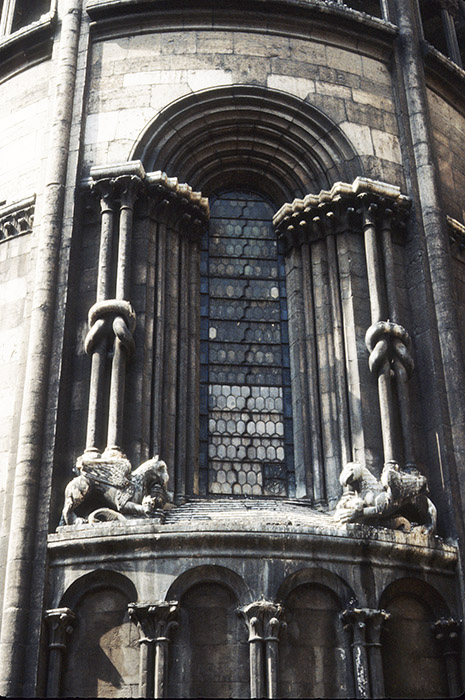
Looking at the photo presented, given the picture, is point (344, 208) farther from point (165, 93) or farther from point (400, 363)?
point (165, 93)

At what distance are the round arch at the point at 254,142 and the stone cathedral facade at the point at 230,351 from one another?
40 mm

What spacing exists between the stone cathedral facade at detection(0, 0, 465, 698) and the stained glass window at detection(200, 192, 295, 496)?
0.13ft

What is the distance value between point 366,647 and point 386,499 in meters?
2.01

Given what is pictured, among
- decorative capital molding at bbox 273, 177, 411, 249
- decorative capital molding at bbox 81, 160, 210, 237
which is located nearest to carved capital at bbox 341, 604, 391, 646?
decorative capital molding at bbox 273, 177, 411, 249

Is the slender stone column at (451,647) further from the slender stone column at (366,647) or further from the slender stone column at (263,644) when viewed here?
the slender stone column at (263,644)

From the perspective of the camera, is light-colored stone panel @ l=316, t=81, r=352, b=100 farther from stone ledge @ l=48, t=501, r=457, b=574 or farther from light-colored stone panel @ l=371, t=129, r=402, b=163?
stone ledge @ l=48, t=501, r=457, b=574

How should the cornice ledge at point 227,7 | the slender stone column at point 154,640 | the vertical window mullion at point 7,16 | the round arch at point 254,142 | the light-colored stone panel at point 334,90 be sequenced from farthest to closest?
1. the vertical window mullion at point 7,16
2. the cornice ledge at point 227,7
3. the light-colored stone panel at point 334,90
4. the round arch at point 254,142
5. the slender stone column at point 154,640

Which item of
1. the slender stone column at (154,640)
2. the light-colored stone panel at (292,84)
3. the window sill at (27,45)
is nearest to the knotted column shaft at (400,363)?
the light-colored stone panel at (292,84)

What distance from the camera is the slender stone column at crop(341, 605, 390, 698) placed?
1190cm

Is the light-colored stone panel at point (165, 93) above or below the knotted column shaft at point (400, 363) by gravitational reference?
above

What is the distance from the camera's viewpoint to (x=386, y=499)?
13.2 meters

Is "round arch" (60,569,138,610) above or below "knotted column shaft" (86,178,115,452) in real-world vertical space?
below

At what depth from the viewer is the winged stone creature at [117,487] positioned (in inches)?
502

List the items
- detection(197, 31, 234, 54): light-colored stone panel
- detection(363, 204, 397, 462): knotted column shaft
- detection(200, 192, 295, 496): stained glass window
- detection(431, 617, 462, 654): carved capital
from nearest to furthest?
1. detection(431, 617, 462, 654): carved capital
2. detection(363, 204, 397, 462): knotted column shaft
3. detection(200, 192, 295, 496): stained glass window
4. detection(197, 31, 234, 54): light-colored stone panel
